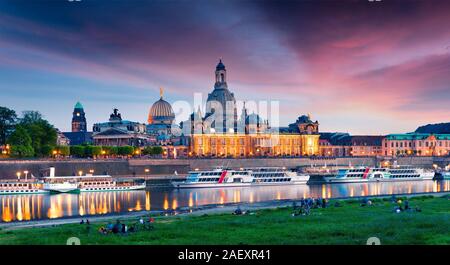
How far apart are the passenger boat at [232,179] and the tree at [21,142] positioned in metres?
15.2

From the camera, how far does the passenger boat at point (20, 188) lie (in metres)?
37.3

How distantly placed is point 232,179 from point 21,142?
20.5 metres

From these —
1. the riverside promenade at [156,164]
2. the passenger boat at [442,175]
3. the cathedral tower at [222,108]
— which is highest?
the cathedral tower at [222,108]

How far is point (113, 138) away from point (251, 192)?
142 ft

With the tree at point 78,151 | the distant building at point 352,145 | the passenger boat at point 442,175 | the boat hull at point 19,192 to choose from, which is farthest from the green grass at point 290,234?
the distant building at point 352,145

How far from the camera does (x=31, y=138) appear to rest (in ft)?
173

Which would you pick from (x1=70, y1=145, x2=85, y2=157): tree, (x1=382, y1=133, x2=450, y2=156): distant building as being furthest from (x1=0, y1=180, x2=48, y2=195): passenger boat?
(x1=382, y1=133, x2=450, y2=156): distant building

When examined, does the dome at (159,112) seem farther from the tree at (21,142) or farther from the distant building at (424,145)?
the tree at (21,142)

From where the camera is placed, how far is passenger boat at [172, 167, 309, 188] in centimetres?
4476

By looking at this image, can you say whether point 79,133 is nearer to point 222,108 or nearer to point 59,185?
point 222,108
